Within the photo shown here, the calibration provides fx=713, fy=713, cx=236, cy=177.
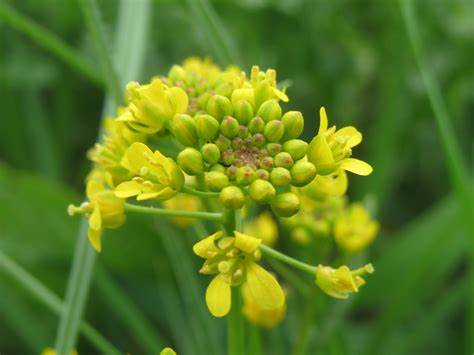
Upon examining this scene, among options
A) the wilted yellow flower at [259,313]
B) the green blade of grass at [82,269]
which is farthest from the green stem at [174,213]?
the wilted yellow flower at [259,313]

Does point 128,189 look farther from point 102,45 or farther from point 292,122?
point 102,45

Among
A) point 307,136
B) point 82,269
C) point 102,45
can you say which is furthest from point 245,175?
point 307,136

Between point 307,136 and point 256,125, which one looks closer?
point 256,125

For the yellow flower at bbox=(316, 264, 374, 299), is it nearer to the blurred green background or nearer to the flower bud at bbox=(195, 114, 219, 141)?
the flower bud at bbox=(195, 114, 219, 141)

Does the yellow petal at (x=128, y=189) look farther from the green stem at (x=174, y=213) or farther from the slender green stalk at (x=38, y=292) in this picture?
the slender green stalk at (x=38, y=292)

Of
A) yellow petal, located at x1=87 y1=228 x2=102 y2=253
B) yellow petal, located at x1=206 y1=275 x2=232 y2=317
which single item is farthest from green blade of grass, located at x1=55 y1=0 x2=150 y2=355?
yellow petal, located at x1=206 y1=275 x2=232 y2=317

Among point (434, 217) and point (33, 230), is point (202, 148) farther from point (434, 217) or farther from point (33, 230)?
point (434, 217)

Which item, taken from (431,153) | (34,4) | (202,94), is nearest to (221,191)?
(202,94)

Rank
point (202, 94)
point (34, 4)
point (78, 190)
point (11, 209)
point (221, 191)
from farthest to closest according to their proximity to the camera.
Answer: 1. point (34, 4)
2. point (78, 190)
3. point (11, 209)
4. point (202, 94)
5. point (221, 191)
